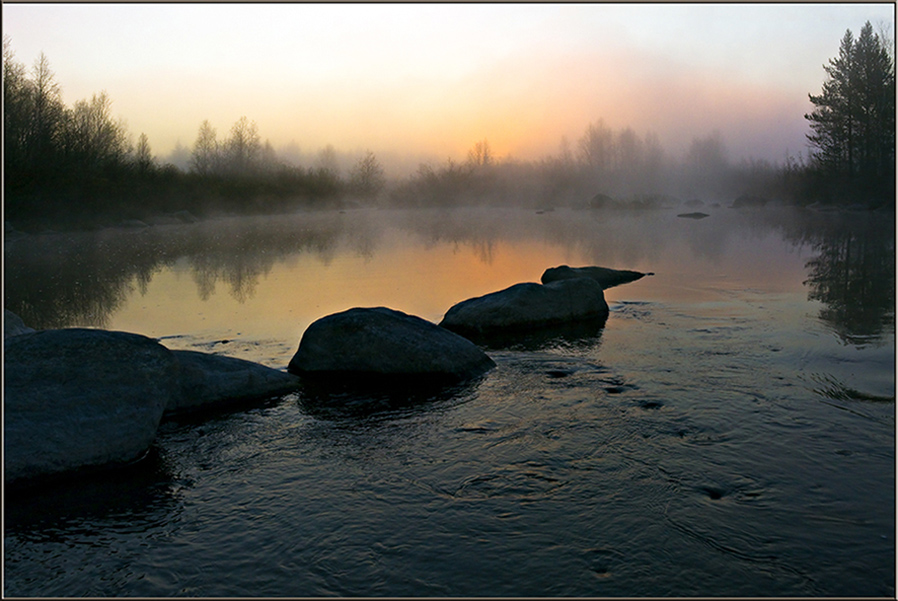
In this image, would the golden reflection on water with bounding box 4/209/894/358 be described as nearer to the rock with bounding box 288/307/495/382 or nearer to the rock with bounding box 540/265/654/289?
the rock with bounding box 540/265/654/289

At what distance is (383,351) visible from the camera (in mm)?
7258

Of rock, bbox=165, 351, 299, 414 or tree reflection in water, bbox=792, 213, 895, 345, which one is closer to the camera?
rock, bbox=165, 351, 299, 414

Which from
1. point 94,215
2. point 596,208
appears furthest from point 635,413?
point 596,208

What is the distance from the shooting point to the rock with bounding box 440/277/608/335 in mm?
9570

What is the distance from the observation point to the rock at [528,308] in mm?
9570

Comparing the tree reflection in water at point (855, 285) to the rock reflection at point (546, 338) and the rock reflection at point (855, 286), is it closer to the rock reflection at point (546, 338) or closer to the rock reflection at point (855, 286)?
the rock reflection at point (855, 286)

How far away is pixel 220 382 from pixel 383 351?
1.66 metres

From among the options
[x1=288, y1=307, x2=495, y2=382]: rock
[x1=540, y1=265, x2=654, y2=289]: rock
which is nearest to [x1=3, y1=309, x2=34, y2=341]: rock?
[x1=288, y1=307, x2=495, y2=382]: rock

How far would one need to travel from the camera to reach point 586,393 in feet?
21.3

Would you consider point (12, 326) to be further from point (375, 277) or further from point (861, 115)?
point (861, 115)

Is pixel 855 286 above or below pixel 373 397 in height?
above

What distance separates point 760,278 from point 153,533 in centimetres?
1331

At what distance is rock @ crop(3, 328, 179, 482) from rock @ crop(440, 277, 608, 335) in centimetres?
469

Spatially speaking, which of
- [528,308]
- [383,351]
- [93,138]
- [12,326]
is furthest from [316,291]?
[93,138]
